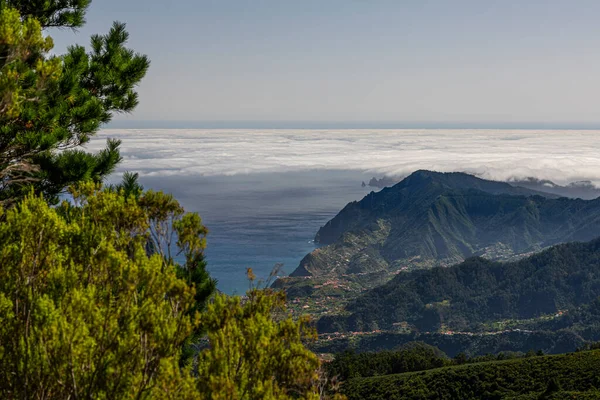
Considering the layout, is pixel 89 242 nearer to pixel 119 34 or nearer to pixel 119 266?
pixel 119 266

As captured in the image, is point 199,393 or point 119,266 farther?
point 119,266

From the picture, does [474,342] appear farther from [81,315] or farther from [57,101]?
[81,315]

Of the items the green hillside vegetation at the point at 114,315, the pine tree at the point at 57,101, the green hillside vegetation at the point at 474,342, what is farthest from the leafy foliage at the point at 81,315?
the green hillside vegetation at the point at 474,342

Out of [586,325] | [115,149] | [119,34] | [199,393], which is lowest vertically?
[586,325]

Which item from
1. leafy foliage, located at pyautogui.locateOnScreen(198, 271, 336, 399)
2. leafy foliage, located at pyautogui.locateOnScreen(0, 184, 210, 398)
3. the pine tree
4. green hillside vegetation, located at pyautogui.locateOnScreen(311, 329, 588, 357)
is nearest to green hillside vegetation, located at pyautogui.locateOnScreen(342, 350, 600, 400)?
the pine tree

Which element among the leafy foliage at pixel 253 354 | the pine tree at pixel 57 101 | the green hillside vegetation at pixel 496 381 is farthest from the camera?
the green hillside vegetation at pixel 496 381

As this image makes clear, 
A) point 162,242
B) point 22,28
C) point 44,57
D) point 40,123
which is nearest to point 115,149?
point 40,123

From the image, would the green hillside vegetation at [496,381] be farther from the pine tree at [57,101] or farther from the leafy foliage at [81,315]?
the leafy foliage at [81,315]
